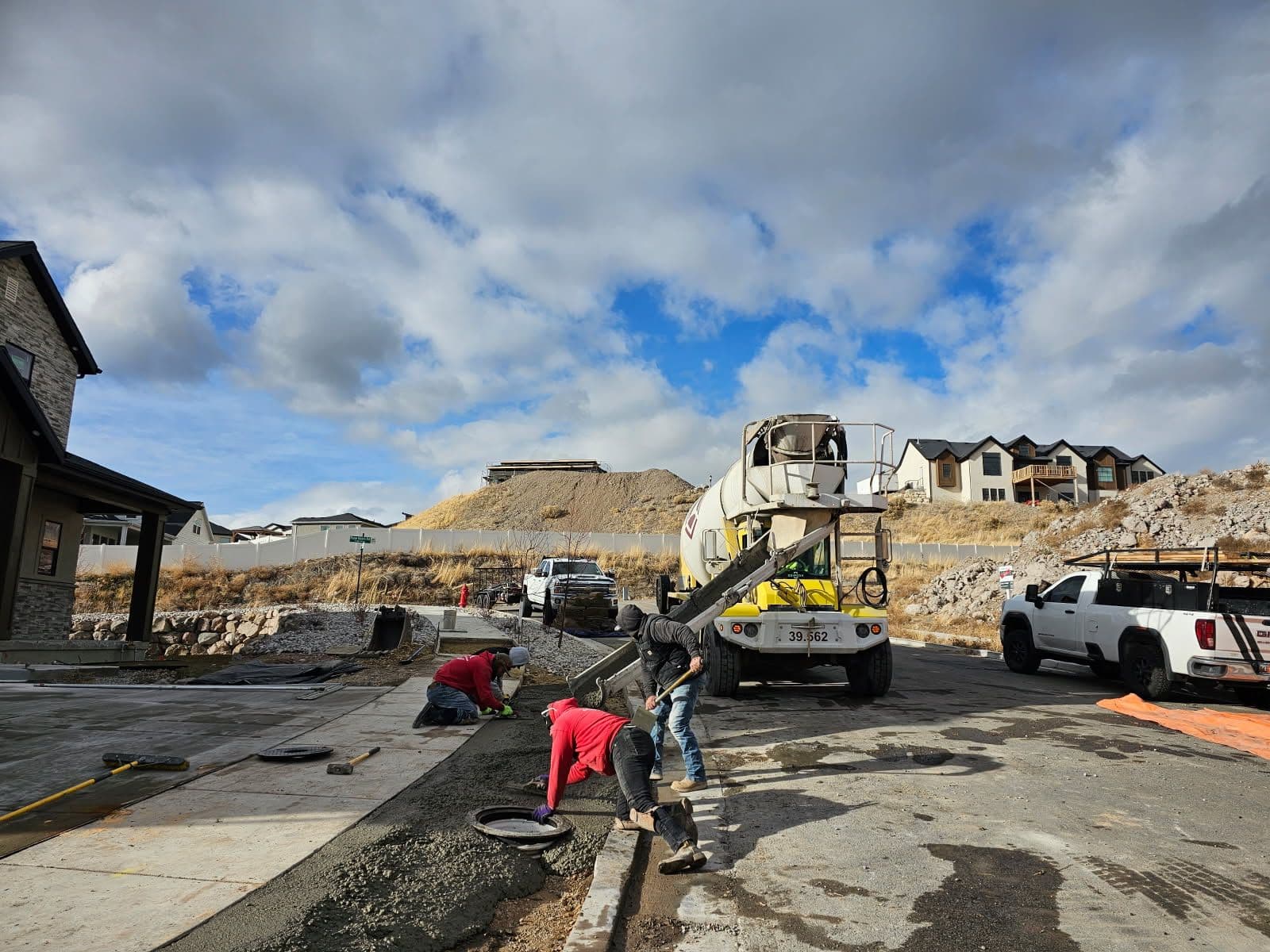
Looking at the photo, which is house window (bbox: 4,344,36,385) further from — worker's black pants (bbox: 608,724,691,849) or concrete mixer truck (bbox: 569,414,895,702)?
worker's black pants (bbox: 608,724,691,849)

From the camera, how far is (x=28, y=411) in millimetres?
13469

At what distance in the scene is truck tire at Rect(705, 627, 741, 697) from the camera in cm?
1005

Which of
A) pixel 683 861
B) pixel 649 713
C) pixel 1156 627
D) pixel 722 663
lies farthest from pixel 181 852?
pixel 1156 627

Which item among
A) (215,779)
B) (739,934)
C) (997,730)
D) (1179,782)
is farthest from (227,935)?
(997,730)

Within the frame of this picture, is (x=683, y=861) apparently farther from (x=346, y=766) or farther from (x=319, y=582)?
(x=319, y=582)

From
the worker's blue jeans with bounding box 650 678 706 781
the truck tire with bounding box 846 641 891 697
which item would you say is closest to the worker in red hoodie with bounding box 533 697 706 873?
the worker's blue jeans with bounding box 650 678 706 781

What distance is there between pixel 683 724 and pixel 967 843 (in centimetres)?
215

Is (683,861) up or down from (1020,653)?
down

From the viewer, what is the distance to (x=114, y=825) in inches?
182

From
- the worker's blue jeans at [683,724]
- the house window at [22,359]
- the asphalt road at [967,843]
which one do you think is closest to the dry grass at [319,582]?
the house window at [22,359]

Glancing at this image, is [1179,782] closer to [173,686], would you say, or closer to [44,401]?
[173,686]

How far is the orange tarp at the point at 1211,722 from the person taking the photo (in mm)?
8070

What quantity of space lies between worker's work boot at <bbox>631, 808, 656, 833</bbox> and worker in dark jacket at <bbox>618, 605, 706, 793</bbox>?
49.0 inches

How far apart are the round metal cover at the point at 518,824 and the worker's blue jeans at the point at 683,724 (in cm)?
105
